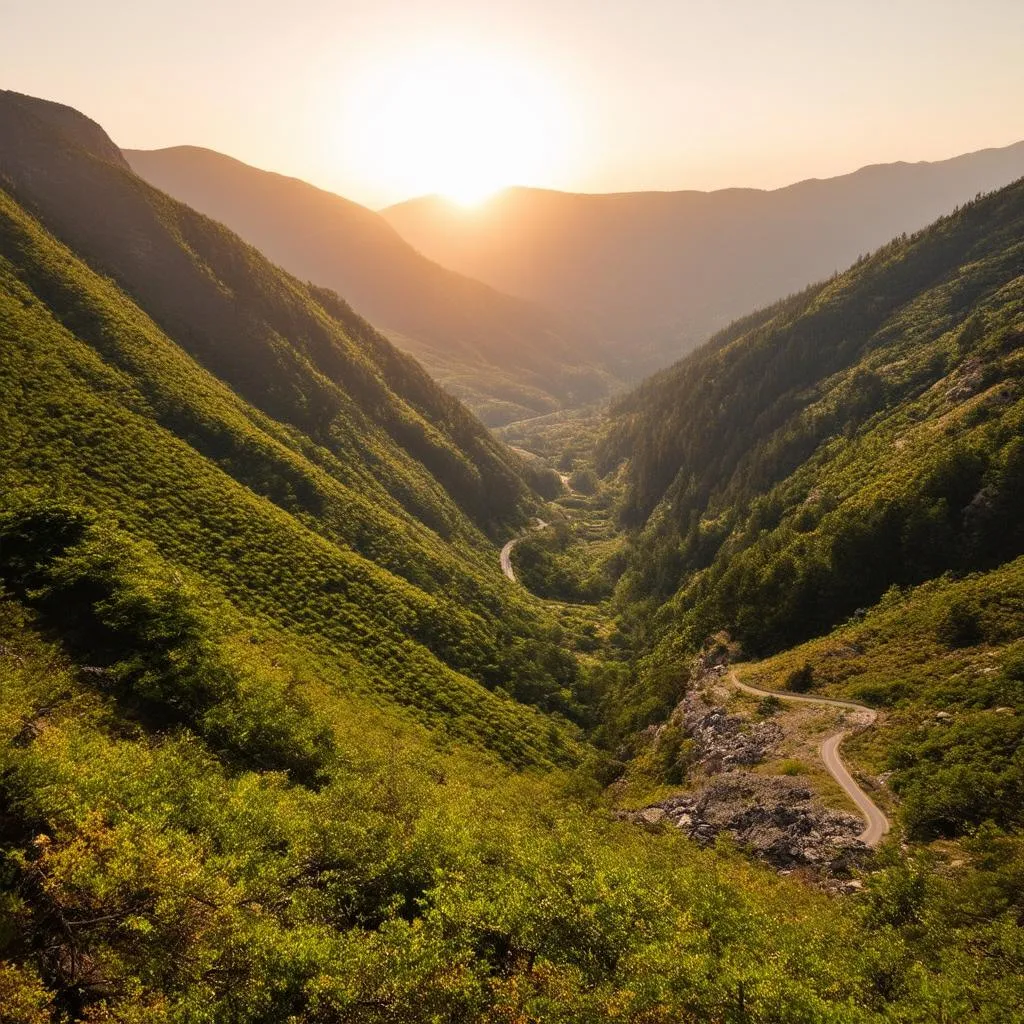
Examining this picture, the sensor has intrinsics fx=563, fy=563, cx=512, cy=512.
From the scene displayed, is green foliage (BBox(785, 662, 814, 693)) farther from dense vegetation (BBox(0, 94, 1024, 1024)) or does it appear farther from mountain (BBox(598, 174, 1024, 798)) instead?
dense vegetation (BBox(0, 94, 1024, 1024))

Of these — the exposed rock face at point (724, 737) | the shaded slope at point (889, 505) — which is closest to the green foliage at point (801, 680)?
the exposed rock face at point (724, 737)

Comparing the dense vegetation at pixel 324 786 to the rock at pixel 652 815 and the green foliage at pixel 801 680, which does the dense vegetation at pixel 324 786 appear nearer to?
the green foliage at pixel 801 680

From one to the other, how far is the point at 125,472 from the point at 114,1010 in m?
87.7

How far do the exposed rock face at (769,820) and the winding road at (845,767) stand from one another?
1.20 metres

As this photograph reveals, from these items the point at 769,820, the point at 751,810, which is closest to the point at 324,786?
the point at 769,820

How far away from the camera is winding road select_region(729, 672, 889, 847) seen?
166 feet

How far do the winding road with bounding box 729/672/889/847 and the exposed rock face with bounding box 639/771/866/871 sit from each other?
3.92 feet

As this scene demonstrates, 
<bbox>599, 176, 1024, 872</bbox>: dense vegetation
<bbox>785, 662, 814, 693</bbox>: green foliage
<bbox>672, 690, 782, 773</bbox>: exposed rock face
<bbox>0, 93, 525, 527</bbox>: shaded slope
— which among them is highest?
<bbox>0, 93, 525, 527</bbox>: shaded slope

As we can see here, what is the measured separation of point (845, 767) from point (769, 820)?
39.3 feet

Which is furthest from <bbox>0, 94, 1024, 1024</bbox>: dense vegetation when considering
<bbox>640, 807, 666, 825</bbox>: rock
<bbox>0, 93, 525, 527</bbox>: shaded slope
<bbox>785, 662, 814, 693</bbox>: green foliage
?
<bbox>0, 93, 525, 527</bbox>: shaded slope

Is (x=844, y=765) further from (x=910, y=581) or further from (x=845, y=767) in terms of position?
(x=910, y=581)

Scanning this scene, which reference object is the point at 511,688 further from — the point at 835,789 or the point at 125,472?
the point at 125,472

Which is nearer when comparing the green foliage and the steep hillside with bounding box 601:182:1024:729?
the green foliage

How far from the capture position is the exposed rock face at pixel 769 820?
50000mm
